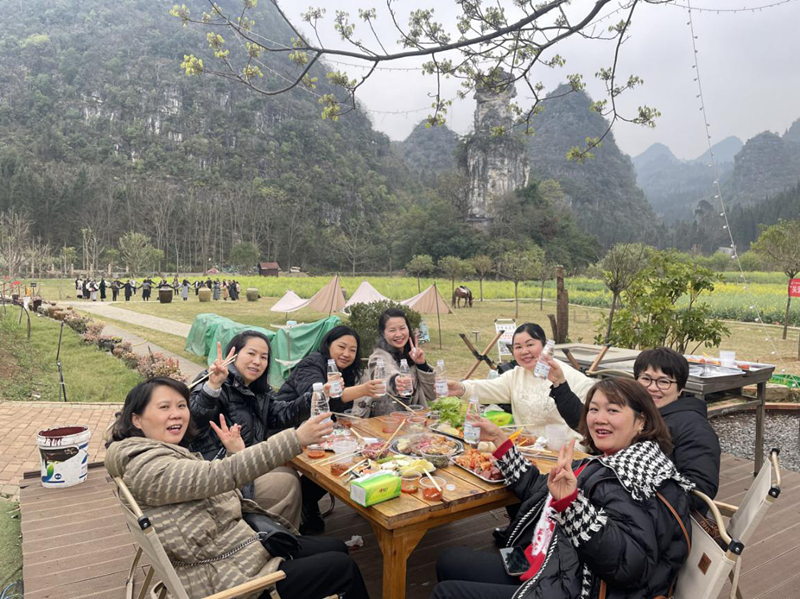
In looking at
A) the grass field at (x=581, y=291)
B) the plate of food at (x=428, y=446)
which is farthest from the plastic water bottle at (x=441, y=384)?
the grass field at (x=581, y=291)

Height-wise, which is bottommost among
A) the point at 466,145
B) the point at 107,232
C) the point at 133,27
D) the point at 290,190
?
the point at 107,232

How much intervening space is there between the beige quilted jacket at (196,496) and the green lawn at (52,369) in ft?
22.0

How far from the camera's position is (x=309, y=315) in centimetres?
1769

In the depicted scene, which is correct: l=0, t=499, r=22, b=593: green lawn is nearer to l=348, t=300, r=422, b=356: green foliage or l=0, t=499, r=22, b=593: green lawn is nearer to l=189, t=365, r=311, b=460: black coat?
l=189, t=365, r=311, b=460: black coat

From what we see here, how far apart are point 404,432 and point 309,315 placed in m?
15.3

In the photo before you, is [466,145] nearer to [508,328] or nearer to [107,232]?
[107,232]

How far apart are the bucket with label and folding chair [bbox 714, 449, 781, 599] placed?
3811 mm

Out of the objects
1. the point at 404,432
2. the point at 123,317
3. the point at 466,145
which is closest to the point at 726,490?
the point at 404,432

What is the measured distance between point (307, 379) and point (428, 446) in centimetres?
100

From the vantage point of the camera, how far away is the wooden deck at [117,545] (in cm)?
242

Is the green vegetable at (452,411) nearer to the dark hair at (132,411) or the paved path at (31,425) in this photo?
the dark hair at (132,411)

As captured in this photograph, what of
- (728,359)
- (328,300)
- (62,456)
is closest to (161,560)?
(62,456)

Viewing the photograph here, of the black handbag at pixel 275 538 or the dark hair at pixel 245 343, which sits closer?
the black handbag at pixel 275 538

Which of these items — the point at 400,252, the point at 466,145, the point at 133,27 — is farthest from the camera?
the point at 133,27
